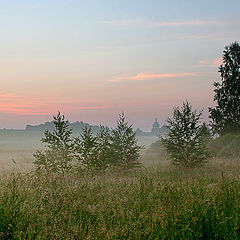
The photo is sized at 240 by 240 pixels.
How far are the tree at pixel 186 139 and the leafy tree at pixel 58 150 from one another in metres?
6.66

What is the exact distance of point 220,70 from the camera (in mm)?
34688

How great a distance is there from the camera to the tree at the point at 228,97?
109 ft

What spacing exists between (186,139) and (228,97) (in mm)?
17478

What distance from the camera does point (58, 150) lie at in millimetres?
15812

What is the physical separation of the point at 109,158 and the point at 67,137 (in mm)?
3291

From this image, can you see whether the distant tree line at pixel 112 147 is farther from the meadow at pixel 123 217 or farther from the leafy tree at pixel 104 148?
the meadow at pixel 123 217

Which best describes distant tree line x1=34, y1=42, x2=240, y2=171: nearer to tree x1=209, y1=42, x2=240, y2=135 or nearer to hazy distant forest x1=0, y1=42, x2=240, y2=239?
hazy distant forest x1=0, y1=42, x2=240, y2=239

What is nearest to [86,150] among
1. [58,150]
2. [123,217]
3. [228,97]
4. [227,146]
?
[58,150]

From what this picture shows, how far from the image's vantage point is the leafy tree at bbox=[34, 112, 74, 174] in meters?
15.6

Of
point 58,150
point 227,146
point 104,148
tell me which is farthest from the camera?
point 227,146

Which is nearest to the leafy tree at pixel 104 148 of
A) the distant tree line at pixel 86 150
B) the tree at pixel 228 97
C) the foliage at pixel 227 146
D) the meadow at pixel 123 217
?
the distant tree line at pixel 86 150

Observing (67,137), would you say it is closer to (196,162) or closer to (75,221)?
(196,162)

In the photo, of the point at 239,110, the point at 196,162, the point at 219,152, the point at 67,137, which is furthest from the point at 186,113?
the point at 239,110

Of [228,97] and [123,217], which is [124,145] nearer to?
[123,217]
